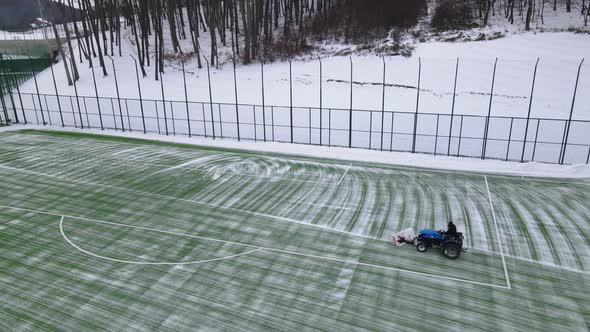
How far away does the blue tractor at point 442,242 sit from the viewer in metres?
14.8

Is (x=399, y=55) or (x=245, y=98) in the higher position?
(x=399, y=55)

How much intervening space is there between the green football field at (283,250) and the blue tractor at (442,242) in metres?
0.29

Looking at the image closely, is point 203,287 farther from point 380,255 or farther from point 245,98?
point 245,98

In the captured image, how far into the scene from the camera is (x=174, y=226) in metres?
17.6

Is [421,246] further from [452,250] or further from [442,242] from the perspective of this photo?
[452,250]

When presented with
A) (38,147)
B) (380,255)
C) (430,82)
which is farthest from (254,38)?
(380,255)

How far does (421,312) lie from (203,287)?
6.68m

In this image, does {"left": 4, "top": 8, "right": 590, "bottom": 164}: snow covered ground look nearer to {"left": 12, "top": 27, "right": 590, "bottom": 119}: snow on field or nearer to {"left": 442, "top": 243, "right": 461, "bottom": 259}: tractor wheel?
{"left": 12, "top": 27, "right": 590, "bottom": 119}: snow on field

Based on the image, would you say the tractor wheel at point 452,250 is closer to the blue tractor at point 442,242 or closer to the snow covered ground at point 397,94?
the blue tractor at point 442,242

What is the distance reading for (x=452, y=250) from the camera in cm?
1484

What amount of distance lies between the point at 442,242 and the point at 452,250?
430 mm

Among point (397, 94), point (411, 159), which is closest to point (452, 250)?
point (411, 159)

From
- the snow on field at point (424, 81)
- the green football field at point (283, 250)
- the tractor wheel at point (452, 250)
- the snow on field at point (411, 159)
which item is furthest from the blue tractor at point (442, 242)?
the snow on field at point (424, 81)

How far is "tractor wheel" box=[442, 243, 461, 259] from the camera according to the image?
14.8 metres
